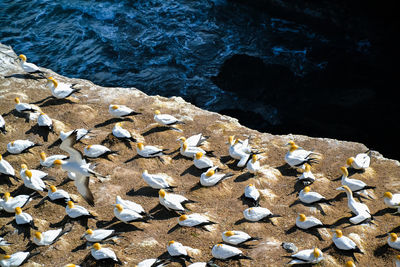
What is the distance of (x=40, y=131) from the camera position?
706 inches

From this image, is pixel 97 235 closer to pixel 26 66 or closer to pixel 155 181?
pixel 155 181

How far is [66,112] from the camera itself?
1933 cm

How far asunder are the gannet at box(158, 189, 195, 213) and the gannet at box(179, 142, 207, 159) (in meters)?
2.62

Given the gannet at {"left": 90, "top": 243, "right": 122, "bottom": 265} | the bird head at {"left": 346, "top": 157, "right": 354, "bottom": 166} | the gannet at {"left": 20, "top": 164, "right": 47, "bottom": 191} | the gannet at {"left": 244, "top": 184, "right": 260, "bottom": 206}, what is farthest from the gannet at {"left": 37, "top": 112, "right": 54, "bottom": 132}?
the bird head at {"left": 346, "top": 157, "right": 354, "bottom": 166}

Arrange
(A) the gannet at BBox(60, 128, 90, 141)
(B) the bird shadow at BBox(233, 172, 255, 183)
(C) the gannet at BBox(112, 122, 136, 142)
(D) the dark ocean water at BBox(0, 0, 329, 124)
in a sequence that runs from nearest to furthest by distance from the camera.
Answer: (B) the bird shadow at BBox(233, 172, 255, 183) → (A) the gannet at BBox(60, 128, 90, 141) → (C) the gannet at BBox(112, 122, 136, 142) → (D) the dark ocean water at BBox(0, 0, 329, 124)

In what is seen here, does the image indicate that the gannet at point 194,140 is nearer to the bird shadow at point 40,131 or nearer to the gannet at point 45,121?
the gannet at point 45,121

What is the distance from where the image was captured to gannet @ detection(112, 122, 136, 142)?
17.5 metres

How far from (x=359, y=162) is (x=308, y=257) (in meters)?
5.49

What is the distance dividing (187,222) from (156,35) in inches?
915

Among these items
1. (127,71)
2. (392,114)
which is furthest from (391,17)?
(127,71)

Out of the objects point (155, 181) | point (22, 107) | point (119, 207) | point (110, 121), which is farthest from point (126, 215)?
point (22, 107)

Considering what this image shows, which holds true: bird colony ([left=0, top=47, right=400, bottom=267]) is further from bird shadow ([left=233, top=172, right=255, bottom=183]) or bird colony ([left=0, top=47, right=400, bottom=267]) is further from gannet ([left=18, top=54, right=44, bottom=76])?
gannet ([left=18, top=54, right=44, bottom=76])

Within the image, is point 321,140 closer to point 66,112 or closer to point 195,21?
point 66,112

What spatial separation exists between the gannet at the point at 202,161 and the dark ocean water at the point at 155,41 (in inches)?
518
